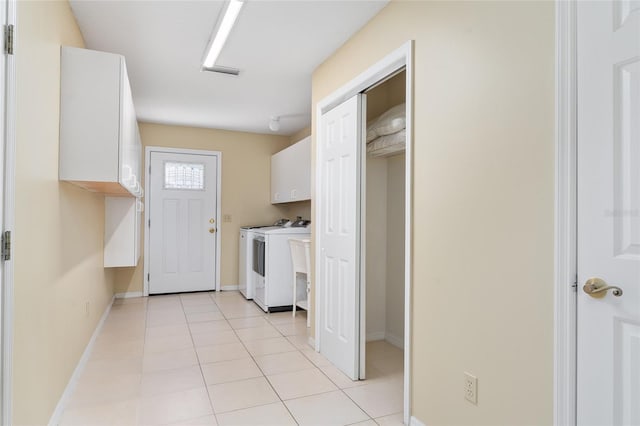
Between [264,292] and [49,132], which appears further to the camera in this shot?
[264,292]

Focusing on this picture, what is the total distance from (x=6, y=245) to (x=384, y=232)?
2811 mm

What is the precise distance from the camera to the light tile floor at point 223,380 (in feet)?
7.13

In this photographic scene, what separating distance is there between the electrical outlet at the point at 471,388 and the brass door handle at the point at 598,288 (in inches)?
26.2

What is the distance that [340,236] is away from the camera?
2.86 metres

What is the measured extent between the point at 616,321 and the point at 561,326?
0.54ft

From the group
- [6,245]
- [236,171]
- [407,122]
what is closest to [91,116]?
[6,245]

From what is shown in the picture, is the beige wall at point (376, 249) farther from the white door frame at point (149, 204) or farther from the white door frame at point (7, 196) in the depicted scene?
the white door frame at point (149, 204)

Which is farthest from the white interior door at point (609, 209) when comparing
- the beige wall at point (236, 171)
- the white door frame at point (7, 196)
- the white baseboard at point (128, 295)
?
the white baseboard at point (128, 295)

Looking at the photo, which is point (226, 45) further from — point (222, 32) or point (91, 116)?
point (91, 116)

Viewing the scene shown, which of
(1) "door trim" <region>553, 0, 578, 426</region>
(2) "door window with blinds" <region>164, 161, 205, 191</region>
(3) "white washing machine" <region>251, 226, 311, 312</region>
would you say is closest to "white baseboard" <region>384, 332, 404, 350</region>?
(3) "white washing machine" <region>251, 226, 311, 312</region>

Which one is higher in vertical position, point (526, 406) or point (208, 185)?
point (208, 185)

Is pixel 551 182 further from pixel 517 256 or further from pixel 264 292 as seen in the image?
pixel 264 292

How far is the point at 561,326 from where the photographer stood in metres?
1.30

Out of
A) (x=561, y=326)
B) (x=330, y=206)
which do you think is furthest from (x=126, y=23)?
(x=561, y=326)
